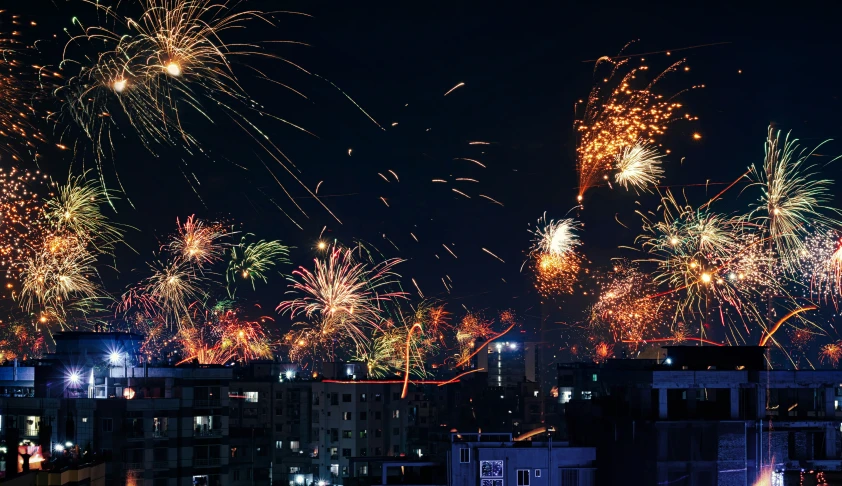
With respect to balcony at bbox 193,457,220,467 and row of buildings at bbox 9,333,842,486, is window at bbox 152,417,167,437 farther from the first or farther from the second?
balcony at bbox 193,457,220,467

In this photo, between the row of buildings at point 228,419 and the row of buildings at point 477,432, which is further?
the row of buildings at point 228,419

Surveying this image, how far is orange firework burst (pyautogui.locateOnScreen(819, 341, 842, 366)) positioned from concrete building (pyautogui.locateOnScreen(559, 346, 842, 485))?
180 ft

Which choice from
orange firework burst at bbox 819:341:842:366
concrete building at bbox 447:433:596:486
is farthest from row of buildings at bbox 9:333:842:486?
orange firework burst at bbox 819:341:842:366

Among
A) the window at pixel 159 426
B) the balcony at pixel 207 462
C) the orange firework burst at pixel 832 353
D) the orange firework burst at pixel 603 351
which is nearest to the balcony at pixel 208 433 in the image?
the balcony at pixel 207 462

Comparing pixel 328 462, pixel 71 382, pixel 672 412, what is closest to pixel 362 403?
pixel 328 462

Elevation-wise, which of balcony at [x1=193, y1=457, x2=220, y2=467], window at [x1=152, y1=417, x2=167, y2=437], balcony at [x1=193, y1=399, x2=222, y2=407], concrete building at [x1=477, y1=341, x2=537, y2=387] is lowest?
balcony at [x1=193, y1=457, x2=220, y2=467]

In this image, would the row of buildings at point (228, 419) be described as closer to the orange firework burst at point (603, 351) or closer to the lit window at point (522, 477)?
the lit window at point (522, 477)

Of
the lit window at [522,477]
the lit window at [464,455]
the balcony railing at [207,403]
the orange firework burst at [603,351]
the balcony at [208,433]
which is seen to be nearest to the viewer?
the lit window at [522,477]

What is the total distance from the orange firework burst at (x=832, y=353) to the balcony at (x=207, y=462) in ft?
193

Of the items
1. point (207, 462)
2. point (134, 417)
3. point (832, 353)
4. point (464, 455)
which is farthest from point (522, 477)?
point (832, 353)

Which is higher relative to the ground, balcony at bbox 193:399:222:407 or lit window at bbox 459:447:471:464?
balcony at bbox 193:399:222:407

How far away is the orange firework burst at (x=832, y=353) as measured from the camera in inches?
3115

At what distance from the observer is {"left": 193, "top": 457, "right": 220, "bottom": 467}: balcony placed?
3559 centimetres

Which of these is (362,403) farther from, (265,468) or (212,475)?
(212,475)
